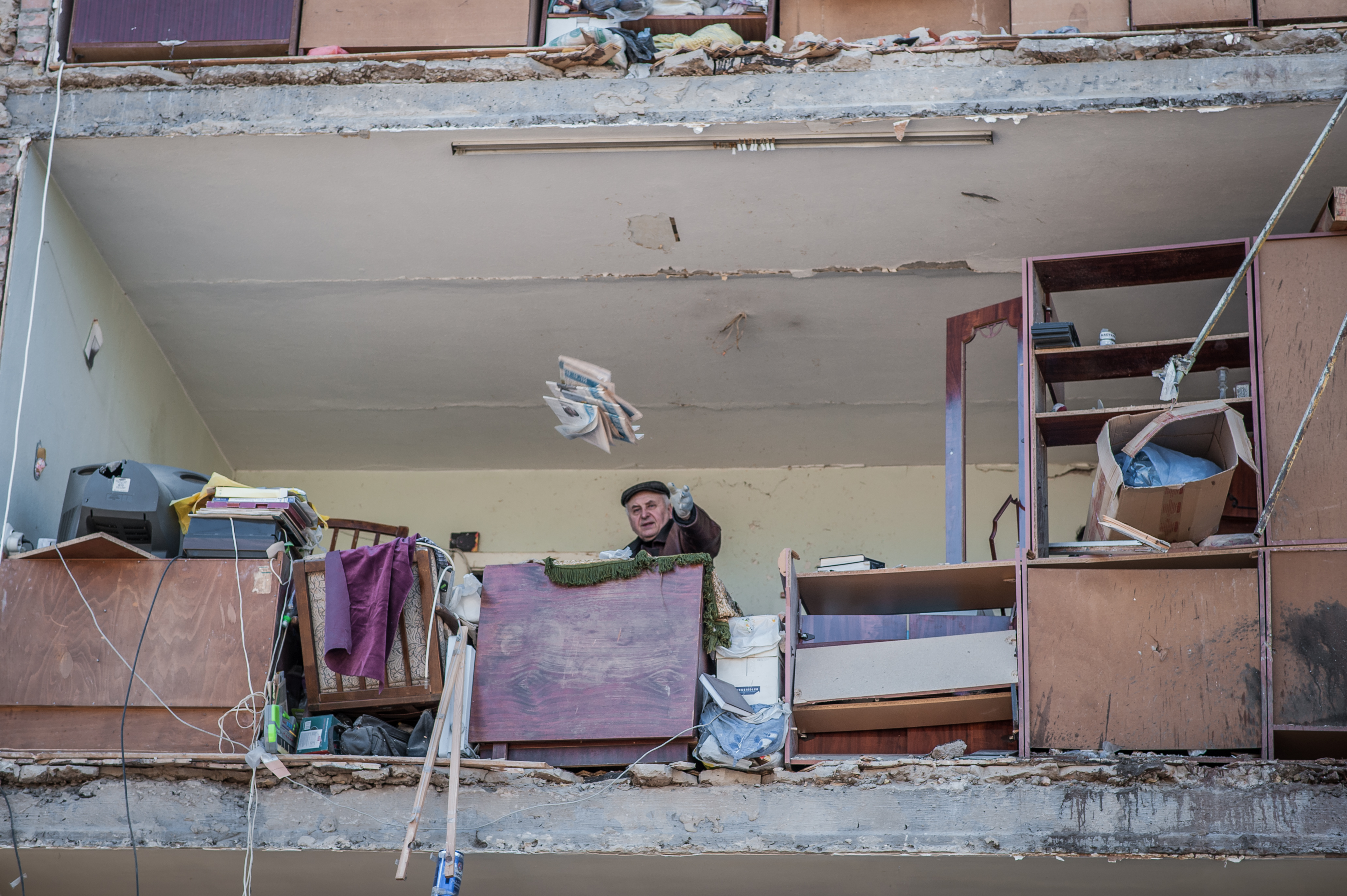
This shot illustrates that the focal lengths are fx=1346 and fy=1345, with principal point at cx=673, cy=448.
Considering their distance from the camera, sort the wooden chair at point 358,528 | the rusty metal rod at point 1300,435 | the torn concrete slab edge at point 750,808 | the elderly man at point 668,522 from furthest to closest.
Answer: the wooden chair at point 358,528
the elderly man at point 668,522
the rusty metal rod at point 1300,435
the torn concrete slab edge at point 750,808

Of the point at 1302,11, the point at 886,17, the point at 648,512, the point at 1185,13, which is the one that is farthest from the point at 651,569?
the point at 1302,11

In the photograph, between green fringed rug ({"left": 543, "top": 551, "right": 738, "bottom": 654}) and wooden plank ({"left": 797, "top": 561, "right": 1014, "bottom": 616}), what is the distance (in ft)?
1.29

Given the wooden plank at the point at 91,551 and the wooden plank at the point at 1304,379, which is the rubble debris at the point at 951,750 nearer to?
the wooden plank at the point at 1304,379

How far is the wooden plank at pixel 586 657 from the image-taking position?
5035 millimetres

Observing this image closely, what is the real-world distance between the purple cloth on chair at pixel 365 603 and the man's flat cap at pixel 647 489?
1.75 m

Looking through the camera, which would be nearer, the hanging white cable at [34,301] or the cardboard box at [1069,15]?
the hanging white cable at [34,301]

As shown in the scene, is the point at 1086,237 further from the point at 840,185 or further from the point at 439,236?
the point at 439,236

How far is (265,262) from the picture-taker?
261 inches

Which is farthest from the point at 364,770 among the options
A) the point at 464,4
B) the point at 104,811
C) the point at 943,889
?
the point at 464,4

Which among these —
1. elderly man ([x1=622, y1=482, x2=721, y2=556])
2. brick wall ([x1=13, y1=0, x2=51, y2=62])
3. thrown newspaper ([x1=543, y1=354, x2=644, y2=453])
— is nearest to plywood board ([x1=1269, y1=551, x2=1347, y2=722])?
elderly man ([x1=622, y1=482, x2=721, y2=556])

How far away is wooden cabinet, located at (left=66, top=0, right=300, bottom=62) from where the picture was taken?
20.1 ft

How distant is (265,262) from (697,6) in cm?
245

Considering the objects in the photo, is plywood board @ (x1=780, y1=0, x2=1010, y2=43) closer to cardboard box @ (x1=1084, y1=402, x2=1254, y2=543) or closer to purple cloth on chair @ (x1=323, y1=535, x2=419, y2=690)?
cardboard box @ (x1=1084, y1=402, x2=1254, y2=543)

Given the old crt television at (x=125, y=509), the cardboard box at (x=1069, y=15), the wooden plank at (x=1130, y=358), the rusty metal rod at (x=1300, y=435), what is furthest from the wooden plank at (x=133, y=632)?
the cardboard box at (x=1069, y=15)
